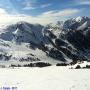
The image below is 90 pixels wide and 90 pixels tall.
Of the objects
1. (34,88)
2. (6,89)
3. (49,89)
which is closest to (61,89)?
(49,89)

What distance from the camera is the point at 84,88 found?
28422mm

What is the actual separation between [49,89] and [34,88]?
2.27m

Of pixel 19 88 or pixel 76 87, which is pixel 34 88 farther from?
pixel 76 87

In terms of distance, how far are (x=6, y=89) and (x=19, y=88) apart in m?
1.60

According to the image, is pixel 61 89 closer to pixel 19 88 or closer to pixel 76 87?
pixel 76 87

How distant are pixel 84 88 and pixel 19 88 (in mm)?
7634

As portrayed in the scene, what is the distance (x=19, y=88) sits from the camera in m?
30.2

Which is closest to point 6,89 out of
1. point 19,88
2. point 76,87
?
point 19,88

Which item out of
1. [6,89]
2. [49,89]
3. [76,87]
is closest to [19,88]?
[6,89]

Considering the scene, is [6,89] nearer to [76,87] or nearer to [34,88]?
[34,88]

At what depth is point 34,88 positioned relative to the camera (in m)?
30.2

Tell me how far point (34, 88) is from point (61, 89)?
355 cm

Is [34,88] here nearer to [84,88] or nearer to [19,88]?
[19,88]

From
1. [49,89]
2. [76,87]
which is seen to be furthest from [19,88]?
[76,87]
